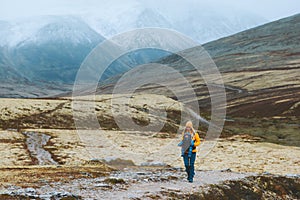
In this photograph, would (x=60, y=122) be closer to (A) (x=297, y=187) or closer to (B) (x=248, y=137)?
(B) (x=248, y=137)

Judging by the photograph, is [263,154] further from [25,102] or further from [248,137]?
[25,102]

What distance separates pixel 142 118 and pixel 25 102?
1340 inches

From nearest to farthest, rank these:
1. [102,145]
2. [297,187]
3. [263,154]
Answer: [297,187] < [263,154] < [102,145]

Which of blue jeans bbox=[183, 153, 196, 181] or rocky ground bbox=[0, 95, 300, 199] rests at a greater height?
blue jeans bbox=[183, 153, 196, 181]

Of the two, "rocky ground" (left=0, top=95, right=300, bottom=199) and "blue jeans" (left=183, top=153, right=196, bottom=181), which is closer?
"rocky ground" (left=0, top=95, right=300, bottom=199)

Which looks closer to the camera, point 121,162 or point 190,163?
point 190,163

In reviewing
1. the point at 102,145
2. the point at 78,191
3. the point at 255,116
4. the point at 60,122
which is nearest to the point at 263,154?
the point at 102,145

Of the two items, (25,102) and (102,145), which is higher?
(25,102)

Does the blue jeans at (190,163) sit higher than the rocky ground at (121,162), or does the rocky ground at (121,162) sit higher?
the blue jeans at (190,163)

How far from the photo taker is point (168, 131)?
96562 mm

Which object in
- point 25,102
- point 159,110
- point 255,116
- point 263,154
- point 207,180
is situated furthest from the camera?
point 255,116

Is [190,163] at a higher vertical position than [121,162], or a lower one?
higher

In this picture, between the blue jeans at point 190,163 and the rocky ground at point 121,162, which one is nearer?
the rocky ground at point 121,162

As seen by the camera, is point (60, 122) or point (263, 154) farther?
point (60, 122)
